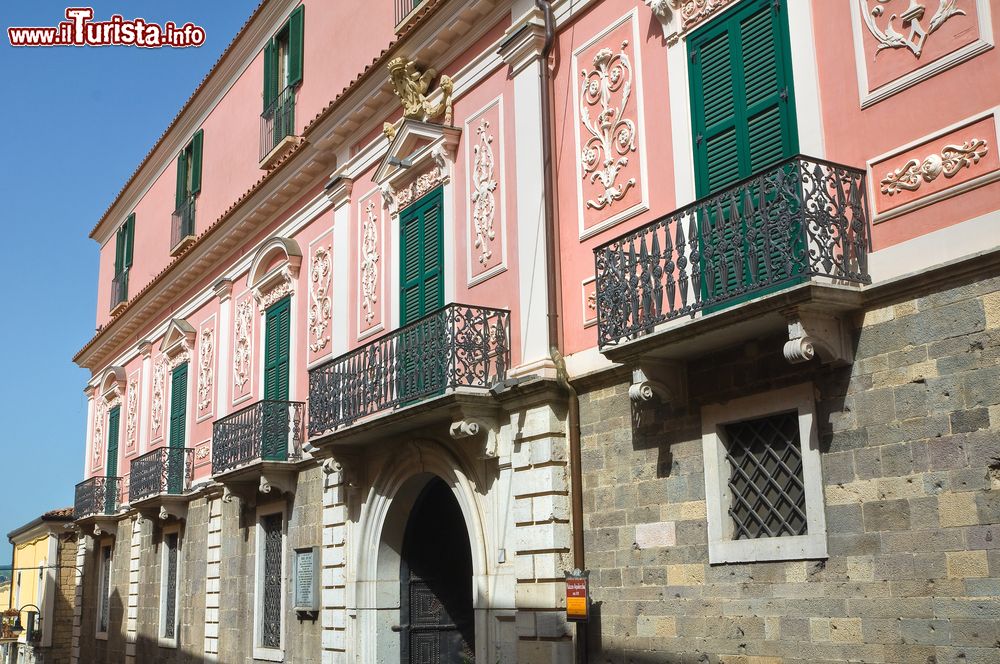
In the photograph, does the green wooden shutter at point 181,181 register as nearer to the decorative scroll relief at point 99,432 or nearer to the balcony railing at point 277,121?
the balcony railing at point 277,121

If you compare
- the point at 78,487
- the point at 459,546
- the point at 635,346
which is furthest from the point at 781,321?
the point at 78,487

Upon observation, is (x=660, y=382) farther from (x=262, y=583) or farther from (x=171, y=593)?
(x=171, y=593)

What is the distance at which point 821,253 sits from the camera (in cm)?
801

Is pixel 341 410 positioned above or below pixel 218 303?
below

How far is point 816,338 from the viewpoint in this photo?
8.08 metres

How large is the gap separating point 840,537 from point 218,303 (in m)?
15.1

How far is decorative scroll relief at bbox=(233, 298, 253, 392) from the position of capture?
1930 cm

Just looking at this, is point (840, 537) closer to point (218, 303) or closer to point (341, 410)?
point (341, 410)

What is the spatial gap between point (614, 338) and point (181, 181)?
1692 cm

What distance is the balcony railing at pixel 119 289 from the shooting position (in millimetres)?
28109

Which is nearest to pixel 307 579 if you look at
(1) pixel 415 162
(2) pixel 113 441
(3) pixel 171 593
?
(1) pixel 415 162

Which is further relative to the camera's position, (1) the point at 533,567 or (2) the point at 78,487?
(2) the point at 78,487

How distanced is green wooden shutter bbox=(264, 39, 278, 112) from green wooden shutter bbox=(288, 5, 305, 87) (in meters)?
0.80

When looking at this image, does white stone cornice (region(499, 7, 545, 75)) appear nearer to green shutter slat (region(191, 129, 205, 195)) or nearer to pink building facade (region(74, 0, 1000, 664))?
pink building facade (region(74, 0, 1000, 664))
